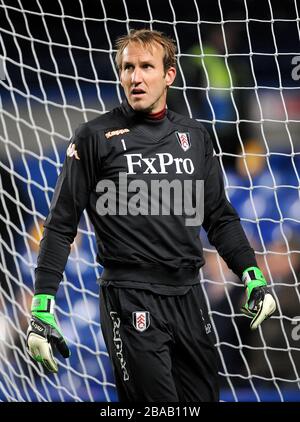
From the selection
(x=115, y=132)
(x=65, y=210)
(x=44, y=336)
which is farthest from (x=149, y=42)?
(x=44, y=336)

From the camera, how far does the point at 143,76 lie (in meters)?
2.46

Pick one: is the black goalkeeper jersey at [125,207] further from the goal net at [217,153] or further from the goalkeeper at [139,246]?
the goal net at [217,153]

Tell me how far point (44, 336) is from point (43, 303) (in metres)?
0.10

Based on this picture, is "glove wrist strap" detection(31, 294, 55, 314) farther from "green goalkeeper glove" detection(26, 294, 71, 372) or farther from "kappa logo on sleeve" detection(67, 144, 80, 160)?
"kappa logo on sleeve" detection(67, 144, 80, 160)

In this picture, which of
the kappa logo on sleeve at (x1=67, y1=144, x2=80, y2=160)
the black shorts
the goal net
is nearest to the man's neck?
the kappa logo on sleeve at (x1=67, y1=144, x2=80, y2=160)

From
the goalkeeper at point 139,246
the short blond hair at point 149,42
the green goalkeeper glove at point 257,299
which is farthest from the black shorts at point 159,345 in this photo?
the short blond hair at point 149,42

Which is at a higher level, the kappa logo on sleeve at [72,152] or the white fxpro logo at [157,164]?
the kappa logo on sleeve at [72,152]

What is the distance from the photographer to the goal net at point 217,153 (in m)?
4.41

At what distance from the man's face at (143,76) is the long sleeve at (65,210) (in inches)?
6.9

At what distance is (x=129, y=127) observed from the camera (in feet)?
8.22

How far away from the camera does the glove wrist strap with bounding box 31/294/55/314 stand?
2.40 m

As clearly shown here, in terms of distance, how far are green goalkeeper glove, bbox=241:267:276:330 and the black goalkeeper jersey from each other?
0.59 ft
